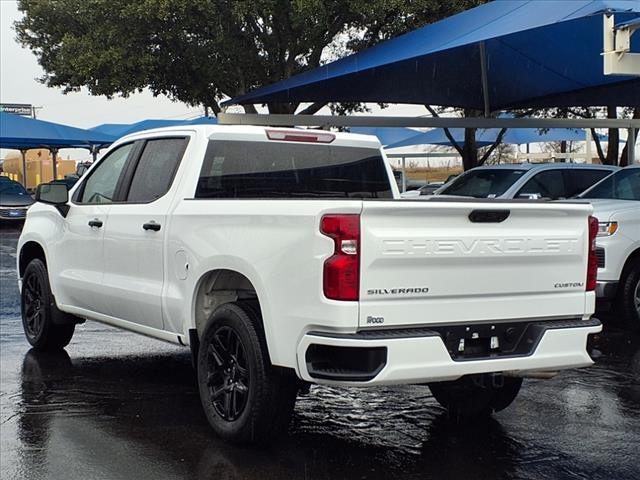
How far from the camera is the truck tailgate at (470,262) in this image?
4.33 metres

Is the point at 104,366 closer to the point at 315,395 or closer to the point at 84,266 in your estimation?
the point at 84,266

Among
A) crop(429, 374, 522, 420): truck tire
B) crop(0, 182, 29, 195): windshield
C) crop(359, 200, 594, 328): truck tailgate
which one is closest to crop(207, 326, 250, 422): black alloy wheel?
crop(359, 200, 594, 328): truck tailgate

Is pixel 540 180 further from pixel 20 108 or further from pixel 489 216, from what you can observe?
pixel 20 108

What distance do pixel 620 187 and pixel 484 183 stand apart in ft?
8.82

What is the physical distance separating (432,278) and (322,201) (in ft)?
2.29

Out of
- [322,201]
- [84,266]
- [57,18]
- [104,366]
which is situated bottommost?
[104,366]

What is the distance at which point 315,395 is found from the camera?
6348mm

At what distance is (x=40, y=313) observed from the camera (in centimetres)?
771

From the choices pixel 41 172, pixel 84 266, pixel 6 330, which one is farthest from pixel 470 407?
pixel 41 172

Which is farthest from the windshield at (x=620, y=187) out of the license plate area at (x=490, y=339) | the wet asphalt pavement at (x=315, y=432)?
the license plate area at (x=490, y=339)

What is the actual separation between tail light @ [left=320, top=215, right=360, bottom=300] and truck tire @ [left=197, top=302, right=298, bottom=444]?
0.74 metres

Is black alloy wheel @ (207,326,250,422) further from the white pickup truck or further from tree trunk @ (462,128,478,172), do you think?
tree trunk @ (462,128,478,172)

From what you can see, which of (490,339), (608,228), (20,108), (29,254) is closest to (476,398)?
(490,339)

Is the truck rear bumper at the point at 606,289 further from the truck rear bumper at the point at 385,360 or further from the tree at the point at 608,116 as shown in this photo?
the tree at the point at 608,116
